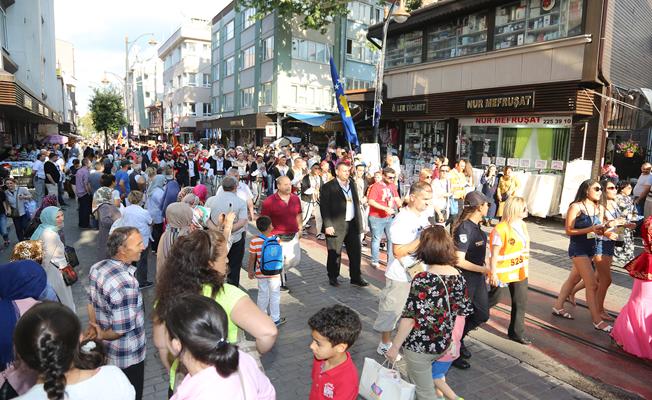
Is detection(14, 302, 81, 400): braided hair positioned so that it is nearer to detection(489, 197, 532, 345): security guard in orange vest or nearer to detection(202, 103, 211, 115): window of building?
detection(489, 197, 532, 345): security guard in orange vest

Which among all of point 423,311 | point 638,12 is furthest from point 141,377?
point 638,12

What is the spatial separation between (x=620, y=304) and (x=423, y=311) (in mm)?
5026

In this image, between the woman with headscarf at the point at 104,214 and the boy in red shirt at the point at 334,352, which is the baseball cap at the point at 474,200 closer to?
the boy in red shirt at the point at 334,352

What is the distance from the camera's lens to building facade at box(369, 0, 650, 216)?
1195cm

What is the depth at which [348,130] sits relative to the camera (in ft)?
45.0

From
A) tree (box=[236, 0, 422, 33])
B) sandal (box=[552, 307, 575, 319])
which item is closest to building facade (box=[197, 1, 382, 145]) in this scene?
tree (box=[236, 0, 422, 33])

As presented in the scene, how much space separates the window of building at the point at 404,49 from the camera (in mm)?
17703

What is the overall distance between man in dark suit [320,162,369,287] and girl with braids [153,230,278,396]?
13.5 feet

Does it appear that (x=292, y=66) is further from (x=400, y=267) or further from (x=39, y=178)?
(x=400, y=267)

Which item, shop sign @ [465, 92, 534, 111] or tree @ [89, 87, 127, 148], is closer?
shop sign @ [465, 92, 534, 111]

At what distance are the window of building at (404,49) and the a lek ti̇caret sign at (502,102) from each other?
3885mm

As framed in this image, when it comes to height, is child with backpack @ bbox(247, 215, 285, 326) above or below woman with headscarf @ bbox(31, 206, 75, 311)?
below

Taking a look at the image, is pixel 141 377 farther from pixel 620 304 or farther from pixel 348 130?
pixel 348 130

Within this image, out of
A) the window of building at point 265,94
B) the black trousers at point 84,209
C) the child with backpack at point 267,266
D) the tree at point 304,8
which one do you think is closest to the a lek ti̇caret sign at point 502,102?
the tree at point 304,8
